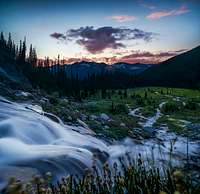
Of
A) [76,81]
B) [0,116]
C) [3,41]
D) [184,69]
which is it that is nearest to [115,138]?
[0,116]

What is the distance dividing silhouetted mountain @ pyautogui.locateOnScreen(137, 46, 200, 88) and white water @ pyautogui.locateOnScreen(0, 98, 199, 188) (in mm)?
115918

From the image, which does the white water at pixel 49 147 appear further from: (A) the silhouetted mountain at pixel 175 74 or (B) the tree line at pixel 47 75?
(A) the silhouetted mountain at pixel 175 74

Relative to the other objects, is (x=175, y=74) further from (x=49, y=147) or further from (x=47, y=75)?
(x=49, y=147)

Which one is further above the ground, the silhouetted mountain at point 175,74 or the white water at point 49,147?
the silhouetted mountain at point 175,74

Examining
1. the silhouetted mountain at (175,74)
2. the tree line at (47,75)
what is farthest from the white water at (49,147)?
the silhouetted mountain at (175,74)

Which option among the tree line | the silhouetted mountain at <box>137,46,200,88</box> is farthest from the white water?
the silhouetted mountain at <box>137,46,200,88</box>

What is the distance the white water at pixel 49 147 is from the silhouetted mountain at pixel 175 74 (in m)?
116

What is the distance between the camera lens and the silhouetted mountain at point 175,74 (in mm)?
144925

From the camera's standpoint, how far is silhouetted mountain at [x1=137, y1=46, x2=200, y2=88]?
14493cm

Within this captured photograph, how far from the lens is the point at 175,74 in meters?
167

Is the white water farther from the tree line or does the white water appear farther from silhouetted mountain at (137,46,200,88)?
silhouetted mountain at (137,46,200,88)

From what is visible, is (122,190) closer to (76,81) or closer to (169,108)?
(169,108)

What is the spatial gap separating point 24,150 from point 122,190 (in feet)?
23.3

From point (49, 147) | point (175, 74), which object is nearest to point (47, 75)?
point (49, 147)
